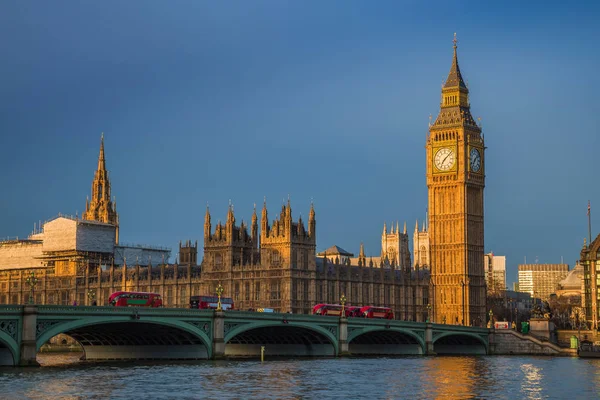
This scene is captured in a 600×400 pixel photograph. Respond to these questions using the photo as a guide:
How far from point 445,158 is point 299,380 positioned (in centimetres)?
8885

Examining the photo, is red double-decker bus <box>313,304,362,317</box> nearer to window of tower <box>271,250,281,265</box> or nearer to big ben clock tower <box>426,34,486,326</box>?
window of tower <box>271,250,281,265</box>

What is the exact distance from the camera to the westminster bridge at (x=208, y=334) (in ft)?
258

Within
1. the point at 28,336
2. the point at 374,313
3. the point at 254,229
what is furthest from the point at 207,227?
the point at 28,336

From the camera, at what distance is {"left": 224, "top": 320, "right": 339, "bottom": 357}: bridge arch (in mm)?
104000

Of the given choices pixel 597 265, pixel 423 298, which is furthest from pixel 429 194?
pixel 597 265

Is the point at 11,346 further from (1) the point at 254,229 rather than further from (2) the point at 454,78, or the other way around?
(2) the point at 454,78

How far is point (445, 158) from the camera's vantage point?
533ft

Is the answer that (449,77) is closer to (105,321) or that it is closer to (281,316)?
(281,316)

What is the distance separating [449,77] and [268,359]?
7586 centimetres

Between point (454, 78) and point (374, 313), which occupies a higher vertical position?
point (454, 78)

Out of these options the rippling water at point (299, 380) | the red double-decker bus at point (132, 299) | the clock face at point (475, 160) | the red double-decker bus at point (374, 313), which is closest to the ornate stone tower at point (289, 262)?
the red double-decker bus at point (374, 313)

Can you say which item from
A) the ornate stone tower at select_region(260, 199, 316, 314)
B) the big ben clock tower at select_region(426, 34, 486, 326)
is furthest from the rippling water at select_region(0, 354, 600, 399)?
the big ben clock tower at select_region(426, 34, 486, 326)

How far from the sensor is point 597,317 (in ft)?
449

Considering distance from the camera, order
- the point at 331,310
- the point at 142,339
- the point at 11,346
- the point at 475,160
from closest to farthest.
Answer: the point at 11,346 < the point at 142,339 < the point at 331,310 < the point at 475,160
